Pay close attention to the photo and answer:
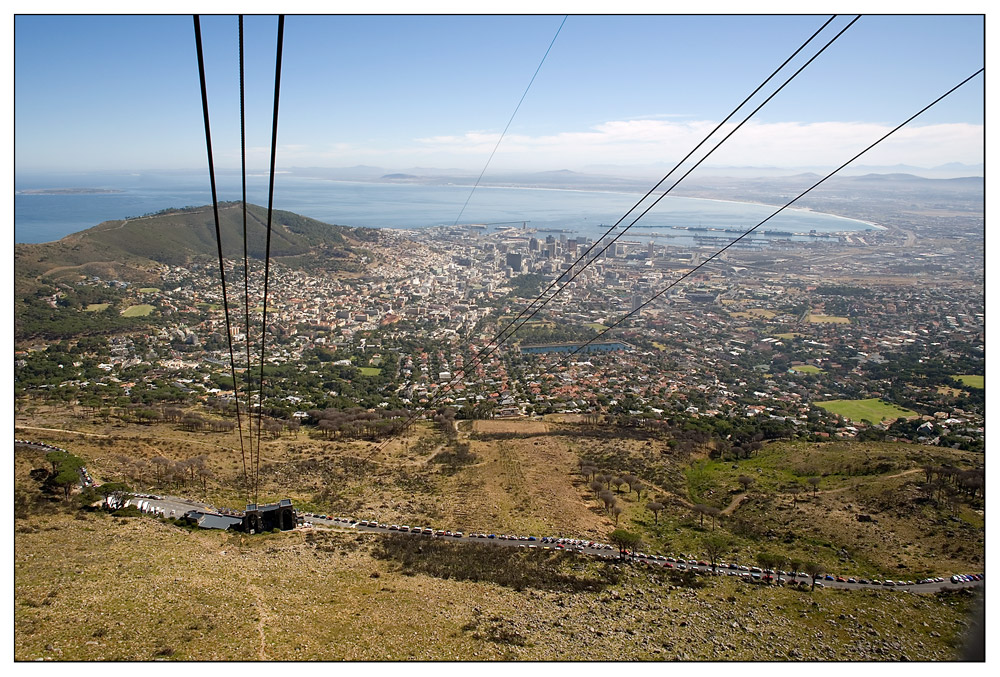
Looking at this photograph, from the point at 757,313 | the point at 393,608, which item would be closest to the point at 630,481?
the point at 393,608

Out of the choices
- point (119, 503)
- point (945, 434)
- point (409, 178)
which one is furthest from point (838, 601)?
point (409, 178)

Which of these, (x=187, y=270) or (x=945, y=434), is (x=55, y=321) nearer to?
(x=187, y=270)

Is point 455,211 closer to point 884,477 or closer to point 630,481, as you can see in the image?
point 630,481

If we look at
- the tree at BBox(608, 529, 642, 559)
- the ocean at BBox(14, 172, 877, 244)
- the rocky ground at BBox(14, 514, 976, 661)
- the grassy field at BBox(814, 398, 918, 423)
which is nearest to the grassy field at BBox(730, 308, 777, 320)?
the grassy field at BBox(814, 398, 918, 423)

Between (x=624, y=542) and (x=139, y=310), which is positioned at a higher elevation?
(x=139, y=310)

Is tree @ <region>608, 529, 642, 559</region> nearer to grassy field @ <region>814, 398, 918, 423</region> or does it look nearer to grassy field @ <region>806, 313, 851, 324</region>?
grassy field @ <region>814, 398, 918, 423</region>

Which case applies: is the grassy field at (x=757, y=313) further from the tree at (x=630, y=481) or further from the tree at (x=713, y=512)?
the tree at (x=713, y=512)

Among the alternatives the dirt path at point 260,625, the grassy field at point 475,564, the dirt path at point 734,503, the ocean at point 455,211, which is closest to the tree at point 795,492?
the grassy field at point 475,564
